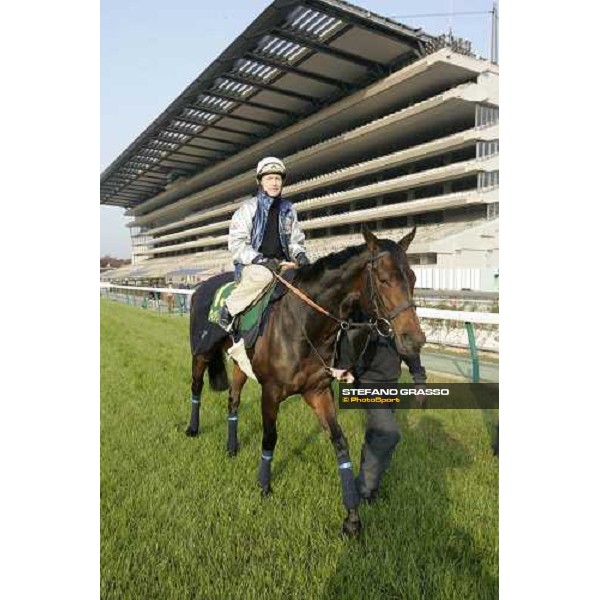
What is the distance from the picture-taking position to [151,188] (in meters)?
6.28

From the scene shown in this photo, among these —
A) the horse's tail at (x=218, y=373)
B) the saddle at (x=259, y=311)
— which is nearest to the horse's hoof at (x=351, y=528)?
the saddle at (x=259, y=311)

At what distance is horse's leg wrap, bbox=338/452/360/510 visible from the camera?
2.56 meters

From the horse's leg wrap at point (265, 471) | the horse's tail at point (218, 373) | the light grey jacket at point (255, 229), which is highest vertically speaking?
the light grey jacket at point (255, 229)

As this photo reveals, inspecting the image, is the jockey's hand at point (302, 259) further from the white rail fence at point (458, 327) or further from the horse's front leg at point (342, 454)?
the white rail fence at point (458, 327)

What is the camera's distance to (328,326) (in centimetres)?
283

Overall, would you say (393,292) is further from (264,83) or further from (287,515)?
(264,83)

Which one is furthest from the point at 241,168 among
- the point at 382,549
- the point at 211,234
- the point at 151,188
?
the point at 211,234

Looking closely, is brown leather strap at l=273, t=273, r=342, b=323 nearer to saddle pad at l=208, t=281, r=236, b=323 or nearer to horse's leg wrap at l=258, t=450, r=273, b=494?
saddle pad at l=208, t=281, r=236, b=323

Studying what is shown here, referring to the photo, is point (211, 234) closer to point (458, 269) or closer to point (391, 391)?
point (458, 269)

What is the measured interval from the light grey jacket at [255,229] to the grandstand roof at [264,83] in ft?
2.93

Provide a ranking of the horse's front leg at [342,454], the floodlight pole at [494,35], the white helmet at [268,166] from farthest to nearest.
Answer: the white helmet at [268,166], the horse's front leg at [342,454], the floodlight pole at [494,35]

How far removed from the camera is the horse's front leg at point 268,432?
301 cm

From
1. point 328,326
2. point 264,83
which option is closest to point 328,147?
point 264,83

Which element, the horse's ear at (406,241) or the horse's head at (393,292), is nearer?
the horse's head at (393,292)
